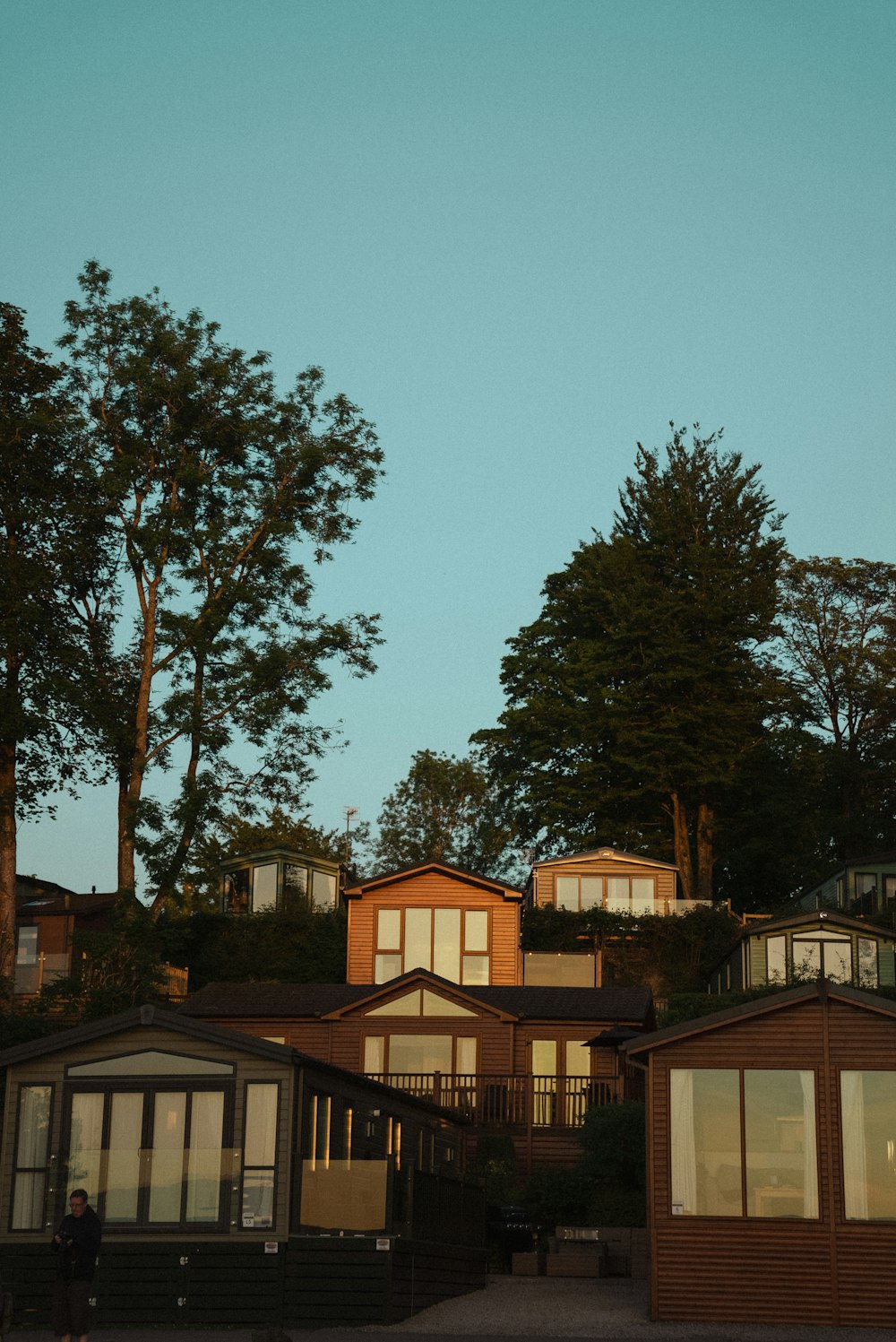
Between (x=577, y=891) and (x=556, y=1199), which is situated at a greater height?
(x=577, y=891)

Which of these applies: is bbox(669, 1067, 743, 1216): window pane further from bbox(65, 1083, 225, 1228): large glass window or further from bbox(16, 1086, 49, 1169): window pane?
bbox(16, 1086, 49, 1169): window pane

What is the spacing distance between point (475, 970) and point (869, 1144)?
22935 mm

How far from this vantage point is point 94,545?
46469mm

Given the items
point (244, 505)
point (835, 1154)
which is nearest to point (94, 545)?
point (244, 505)

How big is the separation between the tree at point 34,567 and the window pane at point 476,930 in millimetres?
11685

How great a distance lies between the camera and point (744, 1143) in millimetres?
20859

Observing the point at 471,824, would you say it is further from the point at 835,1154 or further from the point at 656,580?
the point at 835,1154

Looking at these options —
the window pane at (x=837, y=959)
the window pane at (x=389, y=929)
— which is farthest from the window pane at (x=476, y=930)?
the window pane at (x=837, y=959)

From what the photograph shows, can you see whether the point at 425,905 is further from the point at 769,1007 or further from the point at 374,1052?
the point at 769,1007

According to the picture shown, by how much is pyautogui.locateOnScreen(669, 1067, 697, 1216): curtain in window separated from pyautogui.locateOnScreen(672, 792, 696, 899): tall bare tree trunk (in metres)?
36.4

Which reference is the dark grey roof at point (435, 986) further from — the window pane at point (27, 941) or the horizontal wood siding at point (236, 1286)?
the horizontal wood siding at point (236, 1286)

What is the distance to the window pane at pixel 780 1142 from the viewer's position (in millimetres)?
20641

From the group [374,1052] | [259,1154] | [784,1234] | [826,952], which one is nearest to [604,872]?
[826,952]

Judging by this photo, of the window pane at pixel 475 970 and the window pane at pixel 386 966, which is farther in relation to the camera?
the window pane at pixel 386 966
